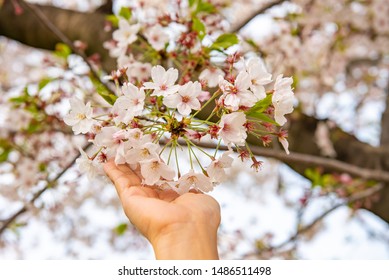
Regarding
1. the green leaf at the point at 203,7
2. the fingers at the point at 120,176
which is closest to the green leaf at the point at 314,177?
the green leaf at the point at 203,7

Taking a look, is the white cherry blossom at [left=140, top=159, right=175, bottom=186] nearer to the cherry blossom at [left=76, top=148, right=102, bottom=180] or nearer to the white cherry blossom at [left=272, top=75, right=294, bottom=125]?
the cherry blossom at [left=76, top=148, right=102, bottom=180]

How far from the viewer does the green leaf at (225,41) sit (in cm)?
170

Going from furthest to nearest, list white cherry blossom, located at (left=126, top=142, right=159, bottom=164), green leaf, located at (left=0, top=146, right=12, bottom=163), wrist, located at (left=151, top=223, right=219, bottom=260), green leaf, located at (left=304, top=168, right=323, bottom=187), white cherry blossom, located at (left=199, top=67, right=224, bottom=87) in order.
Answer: green leaf, located at (left=304, top=168, right=323, bottom=187)
green leaf, located at (left=0, top=146, right=12, bottom=163)
white cherry blossom, located at (left=199, top=67, right=224, bottom=87)
white cherry blossom, located at (left=126, top=142, right=159, bottom=164)
wrist, located at (left=151, top=223, right=219, bottom=260)

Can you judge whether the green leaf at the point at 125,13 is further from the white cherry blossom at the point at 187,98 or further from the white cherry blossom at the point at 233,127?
the white cherry blossom at the point at 233,127

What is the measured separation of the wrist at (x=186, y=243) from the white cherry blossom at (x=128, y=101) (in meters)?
0.29

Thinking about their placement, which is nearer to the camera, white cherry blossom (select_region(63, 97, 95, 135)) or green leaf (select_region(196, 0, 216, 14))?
white cherry blossom (select_region(63, 97, 95, 135))

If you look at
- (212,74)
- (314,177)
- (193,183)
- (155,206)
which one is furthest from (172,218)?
(314,177)

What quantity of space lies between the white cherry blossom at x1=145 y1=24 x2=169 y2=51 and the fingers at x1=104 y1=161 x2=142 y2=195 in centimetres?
65

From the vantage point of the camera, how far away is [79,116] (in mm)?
1252

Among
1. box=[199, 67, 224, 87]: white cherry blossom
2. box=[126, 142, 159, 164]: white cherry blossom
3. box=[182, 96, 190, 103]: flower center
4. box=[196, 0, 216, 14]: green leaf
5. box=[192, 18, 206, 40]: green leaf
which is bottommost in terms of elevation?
box=[126, 142, 159, 164]: white cherry blossom

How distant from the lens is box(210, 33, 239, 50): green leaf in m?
1.70

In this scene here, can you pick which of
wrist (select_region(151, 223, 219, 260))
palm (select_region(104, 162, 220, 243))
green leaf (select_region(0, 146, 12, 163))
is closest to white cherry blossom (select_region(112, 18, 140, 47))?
palm (select_region(104, 162, 220, 243))

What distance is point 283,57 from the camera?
10.7 ft

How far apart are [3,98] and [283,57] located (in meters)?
2.30
